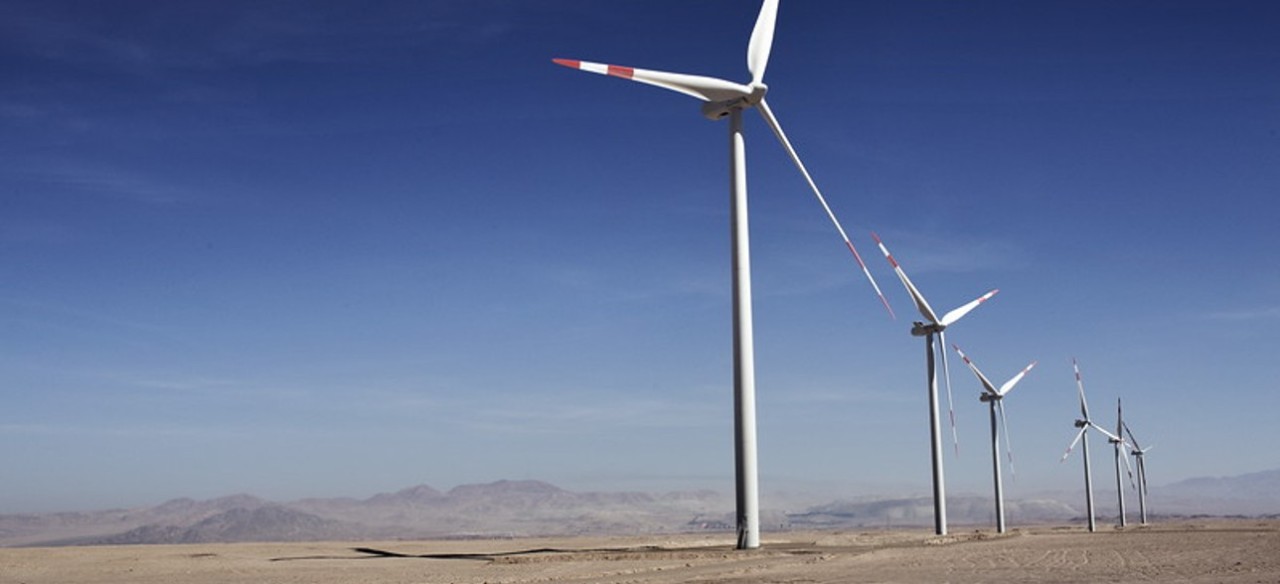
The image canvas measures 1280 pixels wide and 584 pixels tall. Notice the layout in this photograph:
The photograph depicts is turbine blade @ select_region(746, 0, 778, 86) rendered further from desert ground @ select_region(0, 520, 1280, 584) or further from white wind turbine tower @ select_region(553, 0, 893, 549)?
desert ground @ select_region(0, 520, 1280, 584)

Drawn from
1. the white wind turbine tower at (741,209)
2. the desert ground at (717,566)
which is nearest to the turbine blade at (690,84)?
the white wind turbine tower at (741,209)

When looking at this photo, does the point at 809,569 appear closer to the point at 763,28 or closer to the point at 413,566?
the point at 413,566

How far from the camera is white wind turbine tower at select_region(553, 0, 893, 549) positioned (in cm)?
4791

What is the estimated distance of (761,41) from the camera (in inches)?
2239

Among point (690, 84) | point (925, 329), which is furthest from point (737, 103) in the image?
point (925, 329)

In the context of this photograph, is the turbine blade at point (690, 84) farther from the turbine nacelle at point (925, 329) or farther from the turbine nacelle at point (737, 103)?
the turbine nacelle at point (925, 329)

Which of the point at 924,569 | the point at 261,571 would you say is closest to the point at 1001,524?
the point at 924,569

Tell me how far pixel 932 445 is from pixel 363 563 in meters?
48.1

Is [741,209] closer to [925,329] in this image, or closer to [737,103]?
[737,103]

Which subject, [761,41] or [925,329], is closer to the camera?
[761,41]

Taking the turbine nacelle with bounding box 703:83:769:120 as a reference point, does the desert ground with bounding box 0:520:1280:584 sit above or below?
below

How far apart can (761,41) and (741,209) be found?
35.0 ft

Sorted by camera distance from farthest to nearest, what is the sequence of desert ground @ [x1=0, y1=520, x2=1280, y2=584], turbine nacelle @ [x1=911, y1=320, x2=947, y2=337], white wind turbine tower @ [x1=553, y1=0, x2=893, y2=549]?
turbine nacelle @ [x1=911, y1=320, x2=947, y2=337], white wind turbine tower @ [x1=553, y1=0, x2=893, y2=549], desert ground @ [x1=0, y1=520, x2=1280, y2=584]

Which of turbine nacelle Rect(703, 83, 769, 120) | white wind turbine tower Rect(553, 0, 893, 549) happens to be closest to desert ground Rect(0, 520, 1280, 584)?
white wind turbine tower Rect(553, 0, 893, 549)
